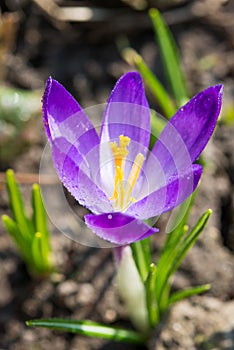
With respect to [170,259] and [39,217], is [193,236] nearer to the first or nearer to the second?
[170,259]

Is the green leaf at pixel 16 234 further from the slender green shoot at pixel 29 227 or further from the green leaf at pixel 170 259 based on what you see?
the green leaf at pixel 170 259

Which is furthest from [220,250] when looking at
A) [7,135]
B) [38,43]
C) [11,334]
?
[38,43]

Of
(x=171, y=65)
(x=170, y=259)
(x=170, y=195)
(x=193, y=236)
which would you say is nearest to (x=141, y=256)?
(x=170, y=259)

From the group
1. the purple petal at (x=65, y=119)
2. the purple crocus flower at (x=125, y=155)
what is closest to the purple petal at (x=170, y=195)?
the purple crocus flower at (x=125, y=155)

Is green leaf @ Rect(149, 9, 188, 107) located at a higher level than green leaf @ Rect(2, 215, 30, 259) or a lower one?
higher

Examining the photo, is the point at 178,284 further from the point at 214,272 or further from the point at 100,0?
the point at 100,0

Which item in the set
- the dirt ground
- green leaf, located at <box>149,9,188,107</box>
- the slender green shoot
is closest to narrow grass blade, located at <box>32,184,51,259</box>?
the slender green shoot

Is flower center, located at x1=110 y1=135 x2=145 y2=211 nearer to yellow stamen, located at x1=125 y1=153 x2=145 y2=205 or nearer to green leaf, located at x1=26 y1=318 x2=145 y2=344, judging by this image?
yellow stamen, located at x1=125 y1=153 x2=145 y2=205
